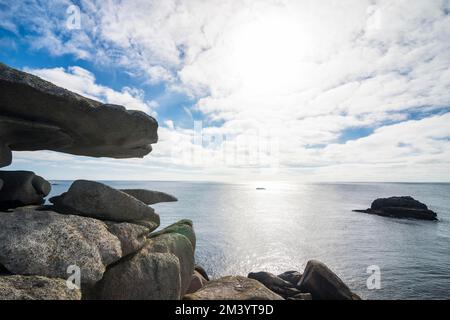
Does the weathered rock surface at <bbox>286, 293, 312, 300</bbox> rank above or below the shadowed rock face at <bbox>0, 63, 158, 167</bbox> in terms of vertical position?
below

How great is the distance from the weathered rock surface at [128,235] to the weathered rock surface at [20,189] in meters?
4.53

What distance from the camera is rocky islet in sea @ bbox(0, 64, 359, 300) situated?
724 centimetres

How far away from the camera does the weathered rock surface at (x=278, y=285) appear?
21906mm

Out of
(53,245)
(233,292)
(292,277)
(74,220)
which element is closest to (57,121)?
(74,220)

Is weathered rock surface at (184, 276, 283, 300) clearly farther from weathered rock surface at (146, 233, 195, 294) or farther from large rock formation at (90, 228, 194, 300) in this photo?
weathered rock surface at (146, 233, 195, 294)

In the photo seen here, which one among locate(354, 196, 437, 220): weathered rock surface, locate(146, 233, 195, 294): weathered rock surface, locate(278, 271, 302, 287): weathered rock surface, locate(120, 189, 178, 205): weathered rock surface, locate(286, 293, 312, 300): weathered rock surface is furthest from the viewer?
locate(354, 196, 437, 220): weathered rock surface

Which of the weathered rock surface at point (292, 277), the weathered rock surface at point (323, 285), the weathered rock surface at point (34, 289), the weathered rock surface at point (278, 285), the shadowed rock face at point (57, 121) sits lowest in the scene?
the weathered rock surface at point (292, 277)

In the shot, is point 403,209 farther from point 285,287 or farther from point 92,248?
point 92,248

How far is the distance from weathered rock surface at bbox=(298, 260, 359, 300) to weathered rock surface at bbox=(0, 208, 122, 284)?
1901 centimetres

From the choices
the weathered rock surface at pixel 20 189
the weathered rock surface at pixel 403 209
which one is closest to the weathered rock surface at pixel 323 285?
the weathered rock surface at pixel 20 189

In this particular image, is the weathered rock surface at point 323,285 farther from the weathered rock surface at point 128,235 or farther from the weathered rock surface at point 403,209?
the weathered rock surface at point 403,209

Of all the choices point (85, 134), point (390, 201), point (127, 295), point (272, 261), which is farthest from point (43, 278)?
point (390, 201)

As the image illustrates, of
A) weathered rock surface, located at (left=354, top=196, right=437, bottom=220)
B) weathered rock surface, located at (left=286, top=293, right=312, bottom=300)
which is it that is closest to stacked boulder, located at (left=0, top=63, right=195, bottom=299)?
weathered rock surface, located at (left=286, top=293, right=312, bottom=300)

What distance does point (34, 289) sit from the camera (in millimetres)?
6484
